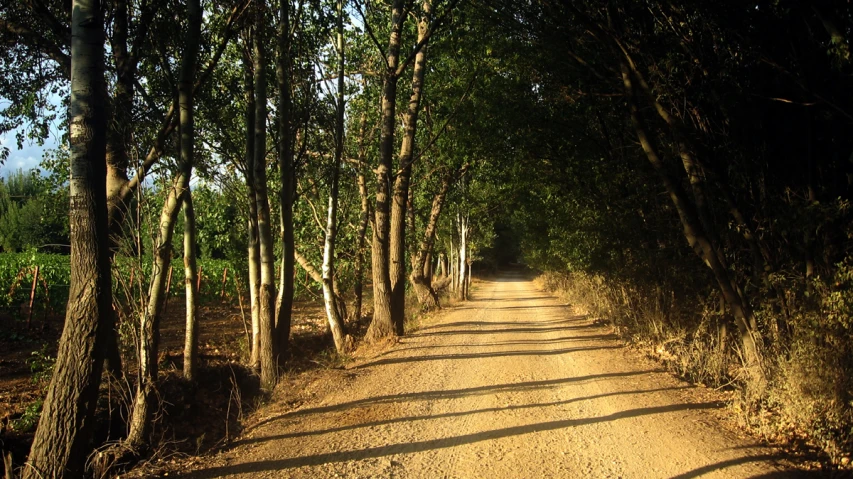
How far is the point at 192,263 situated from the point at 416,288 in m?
14.9

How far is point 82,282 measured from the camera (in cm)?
474

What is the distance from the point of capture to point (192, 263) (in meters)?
8.59

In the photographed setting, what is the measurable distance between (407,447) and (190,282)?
463cm

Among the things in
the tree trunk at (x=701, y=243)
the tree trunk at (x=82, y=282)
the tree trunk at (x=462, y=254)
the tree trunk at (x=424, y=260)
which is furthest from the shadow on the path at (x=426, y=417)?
the tree trunk at (x=462, y=254)

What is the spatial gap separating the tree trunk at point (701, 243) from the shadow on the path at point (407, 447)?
1.67 m

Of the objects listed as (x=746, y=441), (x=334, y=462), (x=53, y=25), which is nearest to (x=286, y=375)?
(x=334, y=462)

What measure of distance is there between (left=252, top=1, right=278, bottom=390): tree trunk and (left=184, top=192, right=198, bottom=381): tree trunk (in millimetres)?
1109

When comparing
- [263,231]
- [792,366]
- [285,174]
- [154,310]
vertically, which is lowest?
[792,366]

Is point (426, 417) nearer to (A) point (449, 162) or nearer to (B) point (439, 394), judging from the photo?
(B) point (439, 394)

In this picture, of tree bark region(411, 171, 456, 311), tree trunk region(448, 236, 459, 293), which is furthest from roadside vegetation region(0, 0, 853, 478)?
tree trunk region(448, 236, 459, 293)

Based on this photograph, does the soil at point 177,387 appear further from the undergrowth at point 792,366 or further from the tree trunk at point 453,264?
the tree trunk at point 453,264

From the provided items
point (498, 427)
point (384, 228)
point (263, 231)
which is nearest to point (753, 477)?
point (498, 427)

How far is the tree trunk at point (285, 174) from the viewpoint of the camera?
33.4 feet

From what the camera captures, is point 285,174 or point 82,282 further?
point 285,174
